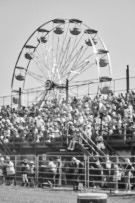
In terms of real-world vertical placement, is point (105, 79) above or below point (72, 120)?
above

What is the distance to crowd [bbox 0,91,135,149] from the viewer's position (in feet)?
80.6

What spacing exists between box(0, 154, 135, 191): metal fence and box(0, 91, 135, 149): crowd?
5.89 feet

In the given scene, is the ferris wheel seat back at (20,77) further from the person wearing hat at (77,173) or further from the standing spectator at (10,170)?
the person wearing hat at (77,173)

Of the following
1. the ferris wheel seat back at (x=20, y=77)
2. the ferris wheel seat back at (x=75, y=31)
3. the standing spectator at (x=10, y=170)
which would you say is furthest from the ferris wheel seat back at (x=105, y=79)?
the standing spectator at (x=10, y=170)

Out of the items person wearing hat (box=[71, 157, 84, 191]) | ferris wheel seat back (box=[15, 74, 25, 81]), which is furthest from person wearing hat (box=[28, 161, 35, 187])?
ferris wheel seat back (box=[15, 74, 25, 81])

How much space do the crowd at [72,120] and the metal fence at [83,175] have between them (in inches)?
70.7

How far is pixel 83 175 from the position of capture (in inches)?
837

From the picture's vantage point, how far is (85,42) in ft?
112

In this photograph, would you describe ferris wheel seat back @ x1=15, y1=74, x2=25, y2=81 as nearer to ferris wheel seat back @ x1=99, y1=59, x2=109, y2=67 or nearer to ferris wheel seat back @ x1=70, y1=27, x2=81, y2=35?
ferris wheel seat back @ x1=70, y1=27, x2=81, y2=35

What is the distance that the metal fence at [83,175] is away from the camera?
19.5 m

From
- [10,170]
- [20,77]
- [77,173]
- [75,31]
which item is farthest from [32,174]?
[20,77]

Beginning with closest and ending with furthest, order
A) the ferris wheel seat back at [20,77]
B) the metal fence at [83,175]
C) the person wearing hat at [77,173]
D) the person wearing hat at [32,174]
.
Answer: the metal fence at [83,175] → the person wearing hat at [77,173] → the person wearing hat at [32,174] → the ferris wheel seat back at [20,77]

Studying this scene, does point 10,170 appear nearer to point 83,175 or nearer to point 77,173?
point 77,173

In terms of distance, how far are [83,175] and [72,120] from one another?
20.0 feet
